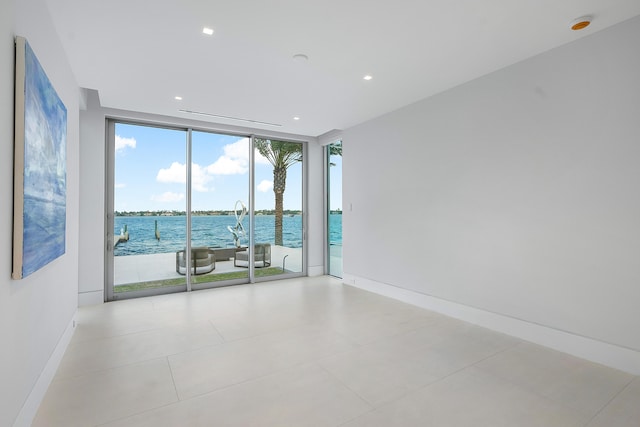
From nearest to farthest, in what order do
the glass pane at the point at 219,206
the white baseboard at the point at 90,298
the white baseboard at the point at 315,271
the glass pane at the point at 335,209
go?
the white baseboard at the point at 90,298, the glass pane at the point at 219,206, the glass pane at the point at 335,209, the white baseboard at the point at 315,271

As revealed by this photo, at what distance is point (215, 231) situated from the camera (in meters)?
5.69

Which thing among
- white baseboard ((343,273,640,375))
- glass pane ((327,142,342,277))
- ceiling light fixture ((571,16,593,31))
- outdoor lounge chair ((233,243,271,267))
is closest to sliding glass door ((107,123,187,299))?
outdoor lounge chair ((233,243,271,267))

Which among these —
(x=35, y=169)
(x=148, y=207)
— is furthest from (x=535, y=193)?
(x=148, y=207)

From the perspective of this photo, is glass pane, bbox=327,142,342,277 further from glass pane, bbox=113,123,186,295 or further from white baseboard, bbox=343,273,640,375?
glass pane, bbox=113,123,186,295

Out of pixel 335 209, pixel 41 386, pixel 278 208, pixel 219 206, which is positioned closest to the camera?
pixel 41 386

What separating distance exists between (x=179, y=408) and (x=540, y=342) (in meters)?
3.30

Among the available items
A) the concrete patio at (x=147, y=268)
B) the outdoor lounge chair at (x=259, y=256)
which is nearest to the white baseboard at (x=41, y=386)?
the concrete patio at (x=147, y=268)

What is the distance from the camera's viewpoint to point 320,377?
2521 millimetres

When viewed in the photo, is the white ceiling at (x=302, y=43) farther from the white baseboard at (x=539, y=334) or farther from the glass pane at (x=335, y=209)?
the white baseboard at (x=539, y=334)

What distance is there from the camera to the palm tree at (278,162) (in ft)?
20.4

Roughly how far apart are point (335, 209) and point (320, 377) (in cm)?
427

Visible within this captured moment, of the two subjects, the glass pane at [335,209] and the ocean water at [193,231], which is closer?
the ocean water at [193,231]

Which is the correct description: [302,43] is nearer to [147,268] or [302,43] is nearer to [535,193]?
[535,193]

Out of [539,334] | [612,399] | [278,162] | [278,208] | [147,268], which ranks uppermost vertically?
[278,162]
